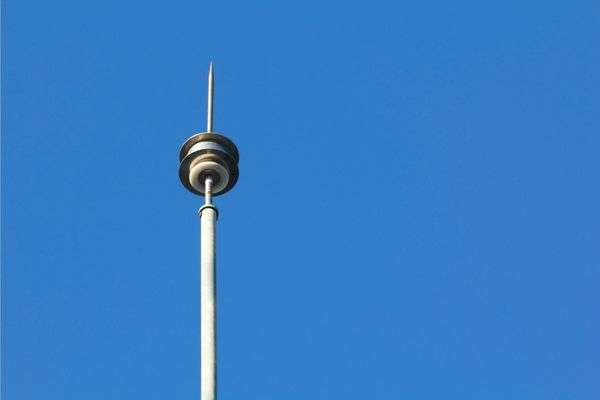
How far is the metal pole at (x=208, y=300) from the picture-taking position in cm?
1580

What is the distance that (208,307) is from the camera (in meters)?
16.4

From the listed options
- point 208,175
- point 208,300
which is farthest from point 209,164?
point 208,300

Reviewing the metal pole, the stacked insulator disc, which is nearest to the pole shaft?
the metal pole

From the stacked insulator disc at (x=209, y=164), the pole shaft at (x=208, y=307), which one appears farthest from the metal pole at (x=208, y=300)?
the stacked insulator disc at (x=209, y=164)

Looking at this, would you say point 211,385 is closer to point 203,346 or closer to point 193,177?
point 203,346

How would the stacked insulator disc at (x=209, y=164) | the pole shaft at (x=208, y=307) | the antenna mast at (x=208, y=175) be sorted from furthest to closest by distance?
the stacked insulator disc at (x=209, y=164) → the antenna mast at (x=208, y=175) → the pole shaft at (x=208, y=307)

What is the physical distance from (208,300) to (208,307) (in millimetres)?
92

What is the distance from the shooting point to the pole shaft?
15.8 meters

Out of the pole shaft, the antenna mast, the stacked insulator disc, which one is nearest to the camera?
the pole shaft

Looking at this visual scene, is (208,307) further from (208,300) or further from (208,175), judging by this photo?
(208,175)

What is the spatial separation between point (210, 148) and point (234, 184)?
51 cm

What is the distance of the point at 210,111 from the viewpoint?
1845 centimetres

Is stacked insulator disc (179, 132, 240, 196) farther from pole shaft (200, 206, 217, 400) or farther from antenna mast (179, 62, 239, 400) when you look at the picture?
pole shaft (200, 206, 217, 400)

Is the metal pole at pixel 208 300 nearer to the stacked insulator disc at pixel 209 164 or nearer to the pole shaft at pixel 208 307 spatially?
the pole shaft at pixel 208 307
